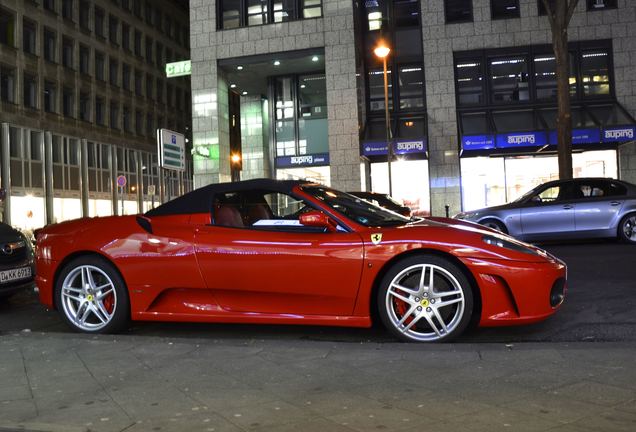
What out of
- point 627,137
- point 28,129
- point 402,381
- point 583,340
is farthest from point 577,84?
point 28,129

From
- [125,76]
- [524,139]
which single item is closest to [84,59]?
[125,76]

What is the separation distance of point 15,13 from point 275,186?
3681 cm

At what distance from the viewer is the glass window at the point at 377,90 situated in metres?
24.6

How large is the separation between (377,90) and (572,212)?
14.0 metres

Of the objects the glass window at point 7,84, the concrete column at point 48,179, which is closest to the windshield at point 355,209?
the glass window at point 7,84

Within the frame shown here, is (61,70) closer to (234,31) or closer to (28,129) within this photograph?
(28,129)

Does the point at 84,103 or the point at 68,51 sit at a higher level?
the point at 68,51

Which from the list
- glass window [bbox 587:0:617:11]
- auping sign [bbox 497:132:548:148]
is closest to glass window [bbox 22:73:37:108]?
auping sign [bbox 497:132:548:148]

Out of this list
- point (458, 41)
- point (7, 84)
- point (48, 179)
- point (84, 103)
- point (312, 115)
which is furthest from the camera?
point (84, 103)

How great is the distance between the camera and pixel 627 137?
19969 millimetres

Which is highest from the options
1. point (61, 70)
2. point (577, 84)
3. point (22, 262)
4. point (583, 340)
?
point (61, 70)

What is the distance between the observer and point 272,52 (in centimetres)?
2347

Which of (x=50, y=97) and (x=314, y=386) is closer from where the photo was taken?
(x=314, y=386)

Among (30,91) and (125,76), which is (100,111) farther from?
(30,91)
